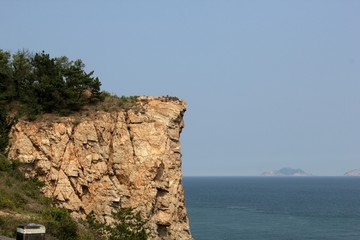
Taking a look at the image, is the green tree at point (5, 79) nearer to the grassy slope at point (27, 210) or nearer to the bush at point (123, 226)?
the grassy slope at point (27, 210)

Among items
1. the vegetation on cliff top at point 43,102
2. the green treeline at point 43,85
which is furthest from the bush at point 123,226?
the green treeline at point 43,85

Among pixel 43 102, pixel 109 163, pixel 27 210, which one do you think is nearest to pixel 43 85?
pixel 43 102

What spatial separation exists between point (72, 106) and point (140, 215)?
9.40 m

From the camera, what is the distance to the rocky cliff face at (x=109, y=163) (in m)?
31.8

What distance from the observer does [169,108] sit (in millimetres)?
37625

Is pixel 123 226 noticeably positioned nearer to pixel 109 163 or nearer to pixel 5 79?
pixel 109 163

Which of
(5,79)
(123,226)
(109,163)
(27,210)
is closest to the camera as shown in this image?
(27,210)

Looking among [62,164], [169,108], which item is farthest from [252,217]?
[62,164]

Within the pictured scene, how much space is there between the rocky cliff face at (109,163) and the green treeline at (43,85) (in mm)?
1768

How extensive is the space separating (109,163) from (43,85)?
24.5ft

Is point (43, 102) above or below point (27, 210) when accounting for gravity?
above

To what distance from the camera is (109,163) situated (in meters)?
33.6

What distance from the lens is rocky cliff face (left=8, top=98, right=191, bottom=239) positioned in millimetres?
31844

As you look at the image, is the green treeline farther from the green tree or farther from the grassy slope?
the grassy slope
